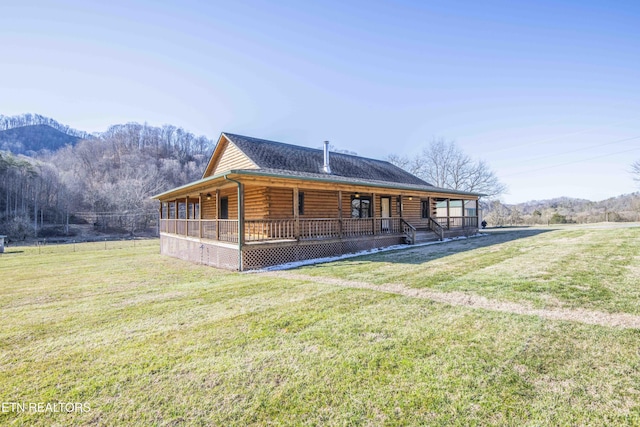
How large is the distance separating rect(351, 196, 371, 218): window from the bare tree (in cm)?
2658

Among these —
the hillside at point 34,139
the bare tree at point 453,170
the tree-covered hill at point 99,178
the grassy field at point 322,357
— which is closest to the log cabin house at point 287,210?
the grassy field at point 322,357

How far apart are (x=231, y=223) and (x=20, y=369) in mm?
7916

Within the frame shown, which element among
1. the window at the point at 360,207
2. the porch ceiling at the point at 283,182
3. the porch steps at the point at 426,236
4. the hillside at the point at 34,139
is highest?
the hillside at the point at 34,139

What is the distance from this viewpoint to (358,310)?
5.25 meters

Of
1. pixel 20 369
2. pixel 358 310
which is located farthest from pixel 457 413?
pixel 20 369

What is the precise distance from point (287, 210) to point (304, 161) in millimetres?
4261

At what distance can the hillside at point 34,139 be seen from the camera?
256 feet

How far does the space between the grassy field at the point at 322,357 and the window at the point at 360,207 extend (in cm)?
928

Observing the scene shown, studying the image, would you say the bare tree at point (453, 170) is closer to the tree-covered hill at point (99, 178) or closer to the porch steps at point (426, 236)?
the porch steps at point (426, 236)

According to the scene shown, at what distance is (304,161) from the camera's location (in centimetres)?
1650

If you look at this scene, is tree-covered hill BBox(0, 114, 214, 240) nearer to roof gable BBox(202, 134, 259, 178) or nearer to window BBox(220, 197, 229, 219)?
roof gable BBox(202, 134, 259, 178)

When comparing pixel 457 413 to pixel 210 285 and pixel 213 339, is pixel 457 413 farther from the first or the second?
pixel 210 285

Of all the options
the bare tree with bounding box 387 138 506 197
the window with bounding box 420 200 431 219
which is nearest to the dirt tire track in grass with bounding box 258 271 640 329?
the window with bounding box 420 200 431 219

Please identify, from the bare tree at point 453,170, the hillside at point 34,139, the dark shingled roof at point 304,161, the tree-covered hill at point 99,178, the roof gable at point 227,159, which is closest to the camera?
the roof gable at point 227,159
